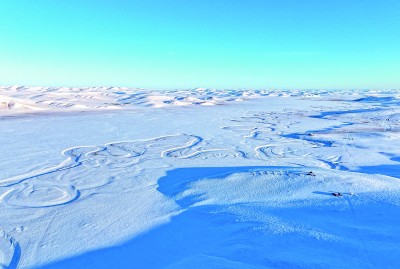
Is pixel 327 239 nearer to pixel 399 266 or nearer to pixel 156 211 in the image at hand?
pixel 399 266

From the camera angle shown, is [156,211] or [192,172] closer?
[156,211]

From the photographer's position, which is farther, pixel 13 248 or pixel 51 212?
pixel 51 212

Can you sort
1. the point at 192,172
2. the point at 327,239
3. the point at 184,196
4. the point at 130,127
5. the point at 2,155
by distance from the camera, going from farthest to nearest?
the point at 130,127, the point at 2,155, the point at 192,172, the point at 184,196, the point at 327,239

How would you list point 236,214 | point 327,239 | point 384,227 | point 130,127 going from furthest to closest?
point 130,127
point 236,214
point 384,227
point 327,239

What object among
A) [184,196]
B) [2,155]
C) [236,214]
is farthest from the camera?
[2,155]

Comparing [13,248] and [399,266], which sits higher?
[399,266]

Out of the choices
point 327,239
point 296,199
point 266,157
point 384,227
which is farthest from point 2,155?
point 384,227

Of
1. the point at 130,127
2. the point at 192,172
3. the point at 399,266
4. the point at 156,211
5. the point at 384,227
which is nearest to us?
the point at 399,266

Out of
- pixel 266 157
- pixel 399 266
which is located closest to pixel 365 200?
pixel 399 266

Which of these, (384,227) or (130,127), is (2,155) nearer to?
(130,127)
